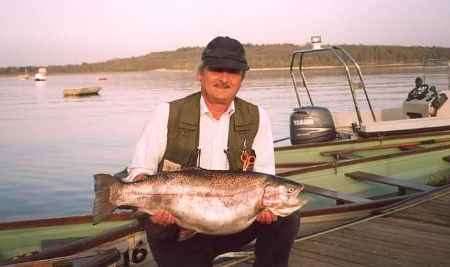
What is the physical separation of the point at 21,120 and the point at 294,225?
33.5 metres

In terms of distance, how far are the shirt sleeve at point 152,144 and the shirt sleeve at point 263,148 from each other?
27.0 inches

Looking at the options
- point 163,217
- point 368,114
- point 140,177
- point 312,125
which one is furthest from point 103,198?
point 368,114

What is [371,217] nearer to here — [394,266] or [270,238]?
[394,266]

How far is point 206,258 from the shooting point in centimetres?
373

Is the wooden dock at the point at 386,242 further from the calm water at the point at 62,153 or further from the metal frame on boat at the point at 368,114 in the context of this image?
the metal frame on boat at the point at 368,114

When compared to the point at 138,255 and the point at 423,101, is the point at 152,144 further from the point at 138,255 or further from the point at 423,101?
the point at 423,101

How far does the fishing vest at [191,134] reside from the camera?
370cm

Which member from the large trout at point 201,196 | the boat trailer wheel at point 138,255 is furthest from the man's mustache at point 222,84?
the boat trailer wheel at point 138,255

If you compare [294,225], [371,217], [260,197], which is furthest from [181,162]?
[371,217]

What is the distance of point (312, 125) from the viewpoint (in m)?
12.3

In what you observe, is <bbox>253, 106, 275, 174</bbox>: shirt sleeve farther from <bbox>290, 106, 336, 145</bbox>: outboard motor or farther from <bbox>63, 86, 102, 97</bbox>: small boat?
<bbox>63, 86, 102, 97</bbox>: small boat

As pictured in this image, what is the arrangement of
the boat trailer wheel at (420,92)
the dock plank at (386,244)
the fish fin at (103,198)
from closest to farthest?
1. the fish fin at (103,198)
2. the dock plank at (386,244)
3. the boat trailer wheel at (420,92)

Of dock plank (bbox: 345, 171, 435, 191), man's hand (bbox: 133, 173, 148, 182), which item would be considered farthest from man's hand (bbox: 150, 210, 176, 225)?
dock plank (bbox: 345, 171, 435, 191)

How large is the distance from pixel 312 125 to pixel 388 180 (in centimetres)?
347
